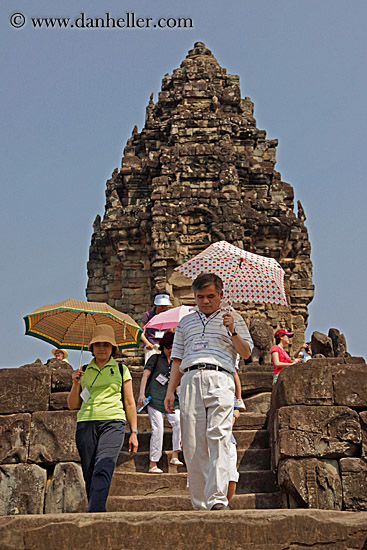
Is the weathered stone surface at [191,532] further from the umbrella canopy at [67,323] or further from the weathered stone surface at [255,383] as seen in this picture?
the weathered stone surface at [255,383]

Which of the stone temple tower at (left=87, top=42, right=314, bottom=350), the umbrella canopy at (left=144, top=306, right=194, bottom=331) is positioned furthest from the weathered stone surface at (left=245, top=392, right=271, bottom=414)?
the stone temple tower at (left=87, top=42, right=314, bottom=350)

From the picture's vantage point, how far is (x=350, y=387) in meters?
6.32

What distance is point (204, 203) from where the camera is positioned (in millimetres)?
18750

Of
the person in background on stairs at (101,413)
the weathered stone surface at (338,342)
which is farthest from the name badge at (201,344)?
the weathered stone surface at (338,342)

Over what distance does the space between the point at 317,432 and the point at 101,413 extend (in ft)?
6.57

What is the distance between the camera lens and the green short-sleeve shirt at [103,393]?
5520 mm

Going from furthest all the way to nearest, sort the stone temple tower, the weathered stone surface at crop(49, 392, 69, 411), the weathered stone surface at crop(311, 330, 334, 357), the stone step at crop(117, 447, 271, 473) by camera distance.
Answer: the stone temple tower → the weathered stone surface at crop(311, 330, 334, 357) → the stone step at crop(117, 447, 271, 473) → the weathered stone surface at crop(49, 392, 69, 411)

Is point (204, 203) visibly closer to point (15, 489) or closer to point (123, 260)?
point (123, 260)

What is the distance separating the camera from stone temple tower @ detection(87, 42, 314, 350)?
18.3 metres

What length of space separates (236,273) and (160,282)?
26.0 feet

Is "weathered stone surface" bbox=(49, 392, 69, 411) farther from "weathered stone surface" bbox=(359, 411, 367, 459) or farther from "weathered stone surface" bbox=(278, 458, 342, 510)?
"weathered stone surface" bbox=(359, 411, 367, 459)

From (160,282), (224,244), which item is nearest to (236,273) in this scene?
(224,244)

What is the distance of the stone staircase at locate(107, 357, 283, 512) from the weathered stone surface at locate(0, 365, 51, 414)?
3.64ft

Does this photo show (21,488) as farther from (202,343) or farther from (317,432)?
(317,432)
